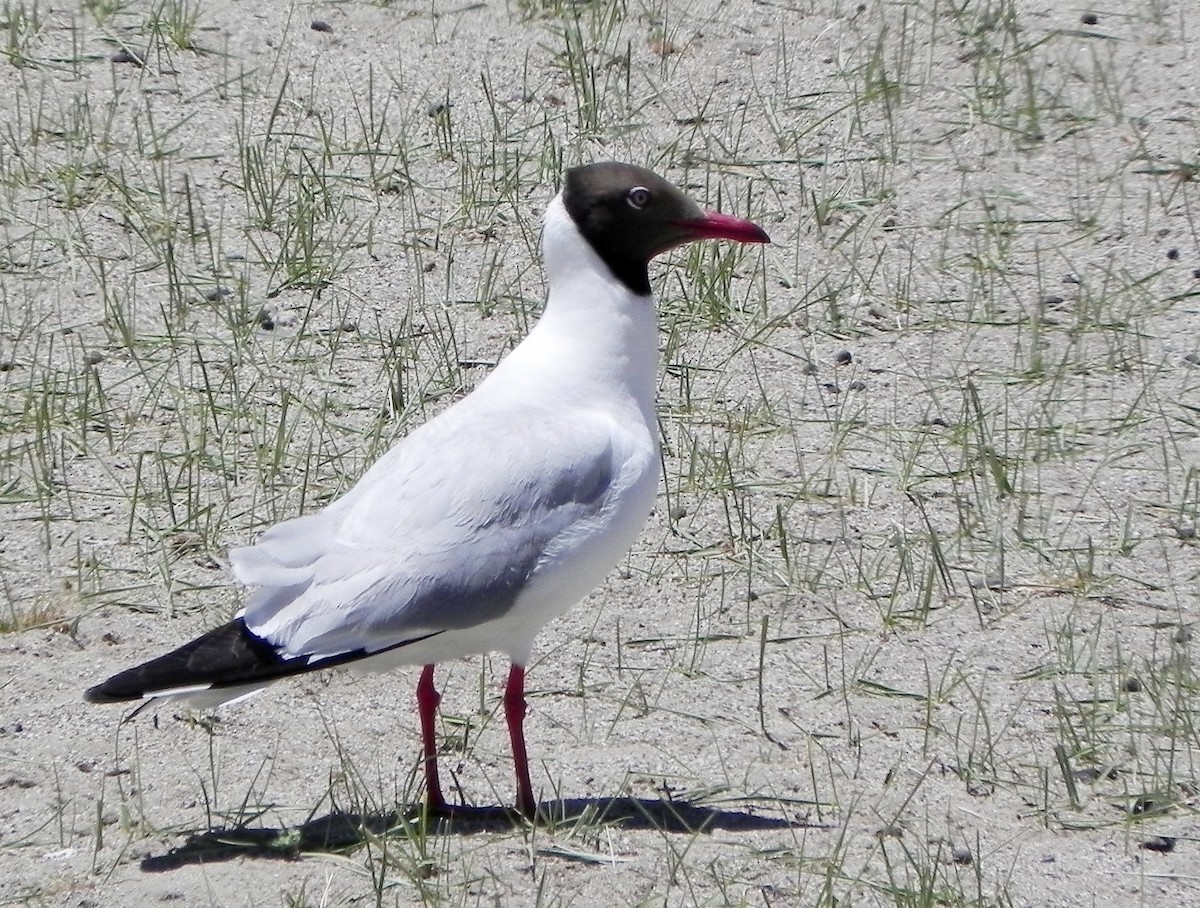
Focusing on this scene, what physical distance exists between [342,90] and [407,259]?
152cm

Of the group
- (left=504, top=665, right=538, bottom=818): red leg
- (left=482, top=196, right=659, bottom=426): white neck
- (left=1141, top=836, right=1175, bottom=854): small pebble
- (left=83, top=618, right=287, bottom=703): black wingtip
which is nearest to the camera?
(left=83, top=618, right=287, bottom=703): black wingtip

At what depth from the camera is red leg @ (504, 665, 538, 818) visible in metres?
4.13

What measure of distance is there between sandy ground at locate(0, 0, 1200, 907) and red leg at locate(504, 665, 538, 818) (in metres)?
0.06

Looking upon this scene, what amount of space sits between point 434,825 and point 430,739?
23 cm

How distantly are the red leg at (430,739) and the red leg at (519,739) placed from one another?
0.59 ft

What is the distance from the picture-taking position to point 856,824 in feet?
13.5

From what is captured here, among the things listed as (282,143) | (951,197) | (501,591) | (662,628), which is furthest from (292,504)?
(951,197)

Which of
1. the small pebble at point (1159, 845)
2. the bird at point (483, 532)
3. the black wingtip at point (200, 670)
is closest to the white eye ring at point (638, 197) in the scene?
the bird at point (483, 532)

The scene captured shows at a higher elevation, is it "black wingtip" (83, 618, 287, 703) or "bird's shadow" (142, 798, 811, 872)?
"black wingtip" (83, 618, 287, 703)

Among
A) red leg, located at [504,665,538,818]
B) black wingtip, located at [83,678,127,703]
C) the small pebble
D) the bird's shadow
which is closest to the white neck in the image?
red leg, located at [504,665,538,818]

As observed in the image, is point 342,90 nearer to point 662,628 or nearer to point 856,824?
point 662,628

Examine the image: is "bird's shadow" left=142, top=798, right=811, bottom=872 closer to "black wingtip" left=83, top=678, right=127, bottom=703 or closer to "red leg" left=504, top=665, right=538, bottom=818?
"red leg" left=504, top=665, right=538, bottom=818

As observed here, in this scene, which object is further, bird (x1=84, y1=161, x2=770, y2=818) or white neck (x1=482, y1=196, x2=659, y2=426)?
white neck (x1=482, y1=196, x2=659, y2=426)

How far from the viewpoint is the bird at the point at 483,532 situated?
3.97 meters
